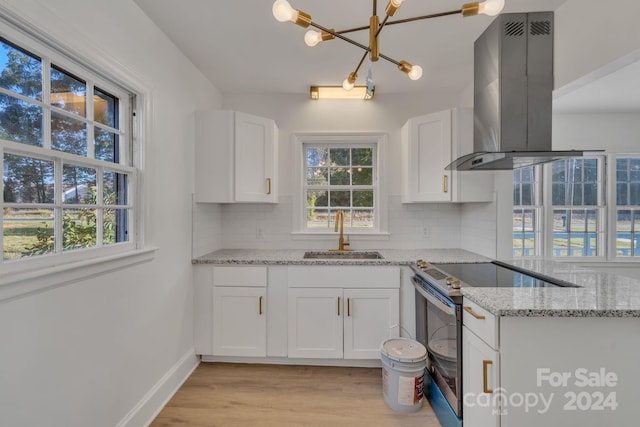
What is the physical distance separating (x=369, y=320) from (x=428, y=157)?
59.9 inches

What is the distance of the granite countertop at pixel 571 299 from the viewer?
1.20 m

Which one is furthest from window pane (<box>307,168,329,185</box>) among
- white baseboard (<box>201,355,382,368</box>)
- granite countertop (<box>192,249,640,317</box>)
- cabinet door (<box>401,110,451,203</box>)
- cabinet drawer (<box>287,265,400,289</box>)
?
granite countertop (<box>192,249,640,317</box>)

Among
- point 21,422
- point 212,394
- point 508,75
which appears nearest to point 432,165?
point 508,75

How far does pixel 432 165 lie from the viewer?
102 inches

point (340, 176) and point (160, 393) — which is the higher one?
point (340, 176)

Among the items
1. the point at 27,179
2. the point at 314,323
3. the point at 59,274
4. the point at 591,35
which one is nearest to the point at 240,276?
the point at 314,323

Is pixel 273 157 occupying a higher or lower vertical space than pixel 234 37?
lower

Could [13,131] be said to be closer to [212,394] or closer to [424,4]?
[212,394]

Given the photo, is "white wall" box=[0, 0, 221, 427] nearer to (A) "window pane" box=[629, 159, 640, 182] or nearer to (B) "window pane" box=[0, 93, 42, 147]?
(B) "window pane" box=[0, 93, 42, 147]

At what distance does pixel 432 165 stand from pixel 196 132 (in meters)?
2.09

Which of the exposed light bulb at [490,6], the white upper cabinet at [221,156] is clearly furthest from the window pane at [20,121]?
the exposed light bulb at [490,6]

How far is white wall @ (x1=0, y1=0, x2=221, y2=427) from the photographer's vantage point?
43.3 inches

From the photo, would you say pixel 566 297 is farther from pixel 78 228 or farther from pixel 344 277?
pixel 78 228

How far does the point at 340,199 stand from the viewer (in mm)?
3096
